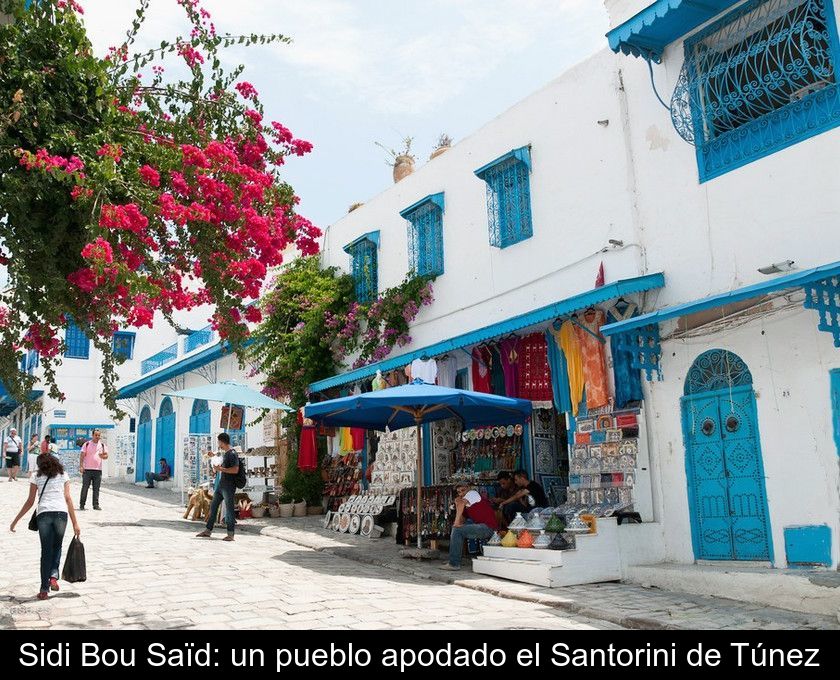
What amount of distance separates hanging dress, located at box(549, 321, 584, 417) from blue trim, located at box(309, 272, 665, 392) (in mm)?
290

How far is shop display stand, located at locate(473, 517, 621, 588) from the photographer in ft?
29.1

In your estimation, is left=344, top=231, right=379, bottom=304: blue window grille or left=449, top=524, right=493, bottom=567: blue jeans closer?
left=449, top=524, right=493, bottom=567: blue jeans

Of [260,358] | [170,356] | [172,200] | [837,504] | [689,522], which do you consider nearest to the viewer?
[172,200]

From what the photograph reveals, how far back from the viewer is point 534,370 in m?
11.5

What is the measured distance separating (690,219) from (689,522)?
3438 millimetres

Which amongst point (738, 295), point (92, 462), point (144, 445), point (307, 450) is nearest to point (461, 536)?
point (738, 295)

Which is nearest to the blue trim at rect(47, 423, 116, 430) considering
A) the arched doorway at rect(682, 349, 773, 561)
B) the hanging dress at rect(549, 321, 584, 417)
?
the hanging dress at rect(549, 321, 584, 417)

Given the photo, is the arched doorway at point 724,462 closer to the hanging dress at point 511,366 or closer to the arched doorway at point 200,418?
the hanging dress at point 511,366

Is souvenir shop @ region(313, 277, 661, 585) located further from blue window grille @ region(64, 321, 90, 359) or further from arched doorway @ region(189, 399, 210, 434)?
blue window grille @ region(64, 321, 90, 359)

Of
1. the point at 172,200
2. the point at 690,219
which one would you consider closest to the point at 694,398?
the point at 690,219

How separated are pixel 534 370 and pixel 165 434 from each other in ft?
55.7

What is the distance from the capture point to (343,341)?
15547 millimetres
